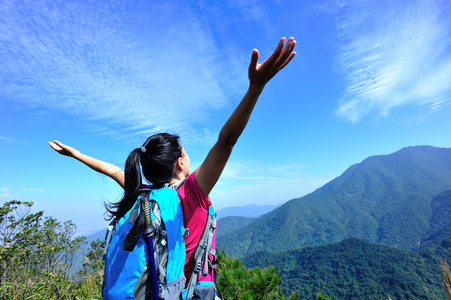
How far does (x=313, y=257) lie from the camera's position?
314ft

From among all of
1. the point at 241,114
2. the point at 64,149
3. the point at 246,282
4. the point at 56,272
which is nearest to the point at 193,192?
the point at 241,114

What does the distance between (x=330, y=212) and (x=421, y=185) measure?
Answer: 78.0 m

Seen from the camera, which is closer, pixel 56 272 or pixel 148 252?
pixel 148 252

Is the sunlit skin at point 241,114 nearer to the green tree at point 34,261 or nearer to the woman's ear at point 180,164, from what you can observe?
the woman's ear at point 180,164

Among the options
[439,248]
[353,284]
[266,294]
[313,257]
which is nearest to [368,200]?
[439,248]

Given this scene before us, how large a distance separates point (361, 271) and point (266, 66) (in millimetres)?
99450

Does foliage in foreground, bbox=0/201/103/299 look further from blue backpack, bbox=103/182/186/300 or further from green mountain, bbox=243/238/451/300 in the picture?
green mountain, bbox=243/238/451/300

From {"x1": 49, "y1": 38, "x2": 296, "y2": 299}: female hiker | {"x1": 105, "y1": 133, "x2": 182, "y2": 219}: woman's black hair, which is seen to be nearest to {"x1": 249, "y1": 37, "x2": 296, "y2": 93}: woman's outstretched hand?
{"x1": 49, "y1": 38, "x2": 296, "y2": 299}: female hiker

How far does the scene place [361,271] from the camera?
7819 centimetres

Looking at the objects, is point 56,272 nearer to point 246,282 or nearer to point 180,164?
point 246,282

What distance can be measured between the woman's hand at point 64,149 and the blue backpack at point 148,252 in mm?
1303

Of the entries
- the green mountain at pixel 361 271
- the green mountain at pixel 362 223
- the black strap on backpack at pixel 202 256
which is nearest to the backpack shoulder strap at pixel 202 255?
the black strap on backpack at pixel 202 256

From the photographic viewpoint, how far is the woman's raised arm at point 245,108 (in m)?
0.99

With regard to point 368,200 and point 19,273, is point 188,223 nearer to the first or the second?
point 19,273
